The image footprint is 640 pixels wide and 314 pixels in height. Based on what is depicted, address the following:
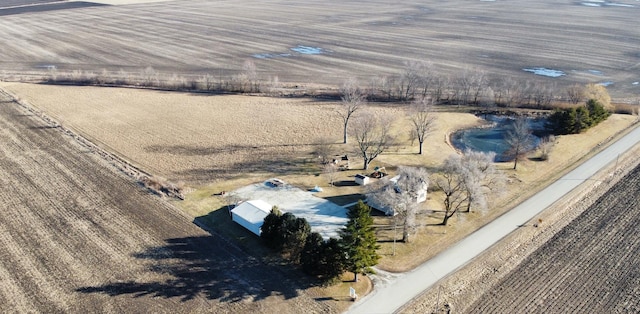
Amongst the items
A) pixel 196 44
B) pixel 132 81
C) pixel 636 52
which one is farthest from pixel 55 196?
pixel 636 52

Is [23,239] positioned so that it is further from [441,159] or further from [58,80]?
[58,80]

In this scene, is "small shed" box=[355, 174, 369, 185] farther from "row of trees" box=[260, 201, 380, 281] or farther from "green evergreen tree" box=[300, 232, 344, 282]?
"green evergreen tree" box=[300, 232, 344, 282]

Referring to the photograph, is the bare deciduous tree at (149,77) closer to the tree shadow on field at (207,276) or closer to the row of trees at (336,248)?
the tree shadow on field at (207,276)

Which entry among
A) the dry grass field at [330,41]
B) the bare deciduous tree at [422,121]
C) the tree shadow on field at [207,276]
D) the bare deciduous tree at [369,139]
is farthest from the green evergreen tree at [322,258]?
the dry grass field at [330,41]

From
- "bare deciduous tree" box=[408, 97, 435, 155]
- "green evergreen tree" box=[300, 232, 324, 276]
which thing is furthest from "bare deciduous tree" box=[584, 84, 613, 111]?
"green evergreen tree" box=[300, 232, 324, 276]

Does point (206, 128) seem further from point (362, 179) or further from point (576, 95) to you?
point (576, 95)

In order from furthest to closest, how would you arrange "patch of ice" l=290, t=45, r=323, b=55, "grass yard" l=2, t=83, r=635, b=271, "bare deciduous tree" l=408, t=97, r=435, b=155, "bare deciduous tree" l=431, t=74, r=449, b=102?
"patch of ice" l=290, t=45, r=323, b=55 < "bare deciduous tree" l=431, t=74, r=449, b=102 < "bare deciduous tree" l=408, t=97, r=435, b=155 < "grass yard" l=2, t=83, r=635, b=271
